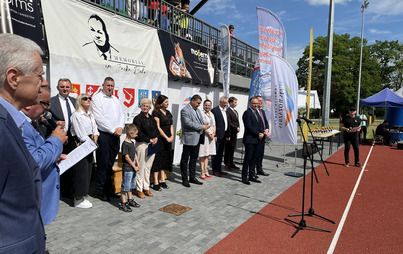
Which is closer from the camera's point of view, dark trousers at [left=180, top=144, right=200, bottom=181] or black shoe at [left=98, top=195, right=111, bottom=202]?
black shoe at [left=98, top=195, right=111, bottom=202]

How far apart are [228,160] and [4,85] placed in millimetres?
7312

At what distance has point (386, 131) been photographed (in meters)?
16.2

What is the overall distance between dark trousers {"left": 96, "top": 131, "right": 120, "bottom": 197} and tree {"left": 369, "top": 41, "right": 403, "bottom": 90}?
6464 cm

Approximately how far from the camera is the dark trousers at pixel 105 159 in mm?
4898

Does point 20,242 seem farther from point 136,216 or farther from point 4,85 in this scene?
point 136,216

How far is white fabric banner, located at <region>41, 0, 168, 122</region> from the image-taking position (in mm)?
5359

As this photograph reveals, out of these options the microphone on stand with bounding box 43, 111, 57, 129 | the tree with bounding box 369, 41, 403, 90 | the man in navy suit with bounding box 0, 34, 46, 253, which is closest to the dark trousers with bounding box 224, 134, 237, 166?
the microphone on stand with bounding box 43, 111, 57, 129

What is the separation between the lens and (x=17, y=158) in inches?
39.8

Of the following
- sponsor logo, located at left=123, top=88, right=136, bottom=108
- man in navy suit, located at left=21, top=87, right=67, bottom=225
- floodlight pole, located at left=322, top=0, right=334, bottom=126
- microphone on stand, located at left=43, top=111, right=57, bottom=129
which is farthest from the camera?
floodlight pole, located at left=322, top=0, right=334, bottom=126

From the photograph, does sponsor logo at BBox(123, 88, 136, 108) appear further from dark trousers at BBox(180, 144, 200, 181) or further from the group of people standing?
dark trousers at BBox(180, 144, 200, 181)

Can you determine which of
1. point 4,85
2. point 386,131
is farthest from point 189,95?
point 386,131

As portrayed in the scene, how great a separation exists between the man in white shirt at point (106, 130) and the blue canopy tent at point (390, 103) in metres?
16.1

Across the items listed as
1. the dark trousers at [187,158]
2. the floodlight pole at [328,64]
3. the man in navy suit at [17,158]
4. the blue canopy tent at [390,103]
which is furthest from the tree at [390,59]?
the man in navy suit at [17,158]

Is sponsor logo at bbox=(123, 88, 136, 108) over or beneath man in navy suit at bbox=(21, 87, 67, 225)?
over
